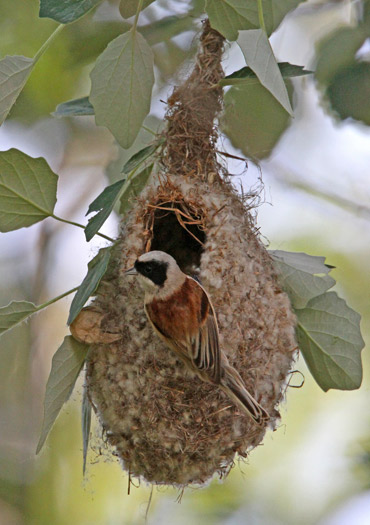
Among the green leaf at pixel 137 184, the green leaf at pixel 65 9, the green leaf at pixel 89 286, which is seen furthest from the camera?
the green leaf at pixel 137 184

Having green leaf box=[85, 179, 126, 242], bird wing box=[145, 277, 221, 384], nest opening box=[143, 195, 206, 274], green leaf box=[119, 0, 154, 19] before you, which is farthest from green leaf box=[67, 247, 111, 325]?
green leaf box=[119, 0, 154, 19]

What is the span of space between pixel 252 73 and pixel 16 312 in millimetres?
818

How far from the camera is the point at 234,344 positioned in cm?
178

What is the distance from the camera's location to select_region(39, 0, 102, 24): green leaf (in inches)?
51.7

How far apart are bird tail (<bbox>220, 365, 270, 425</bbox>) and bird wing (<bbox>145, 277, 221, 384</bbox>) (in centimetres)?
3

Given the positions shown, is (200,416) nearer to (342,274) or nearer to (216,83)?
(216,83)

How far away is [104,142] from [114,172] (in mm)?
657

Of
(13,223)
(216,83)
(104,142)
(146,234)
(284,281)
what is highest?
(216,83)

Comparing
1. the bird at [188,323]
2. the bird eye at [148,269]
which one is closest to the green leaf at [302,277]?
the bird at [188,323]

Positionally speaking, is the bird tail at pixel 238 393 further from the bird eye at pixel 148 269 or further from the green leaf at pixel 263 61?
the green leaf at pixel 263 61

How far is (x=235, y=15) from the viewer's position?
162 centimetres

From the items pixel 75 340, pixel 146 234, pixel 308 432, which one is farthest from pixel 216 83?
pixel 308 432

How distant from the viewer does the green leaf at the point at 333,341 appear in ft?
6.07

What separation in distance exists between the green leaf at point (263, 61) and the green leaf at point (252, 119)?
805 millimetres
